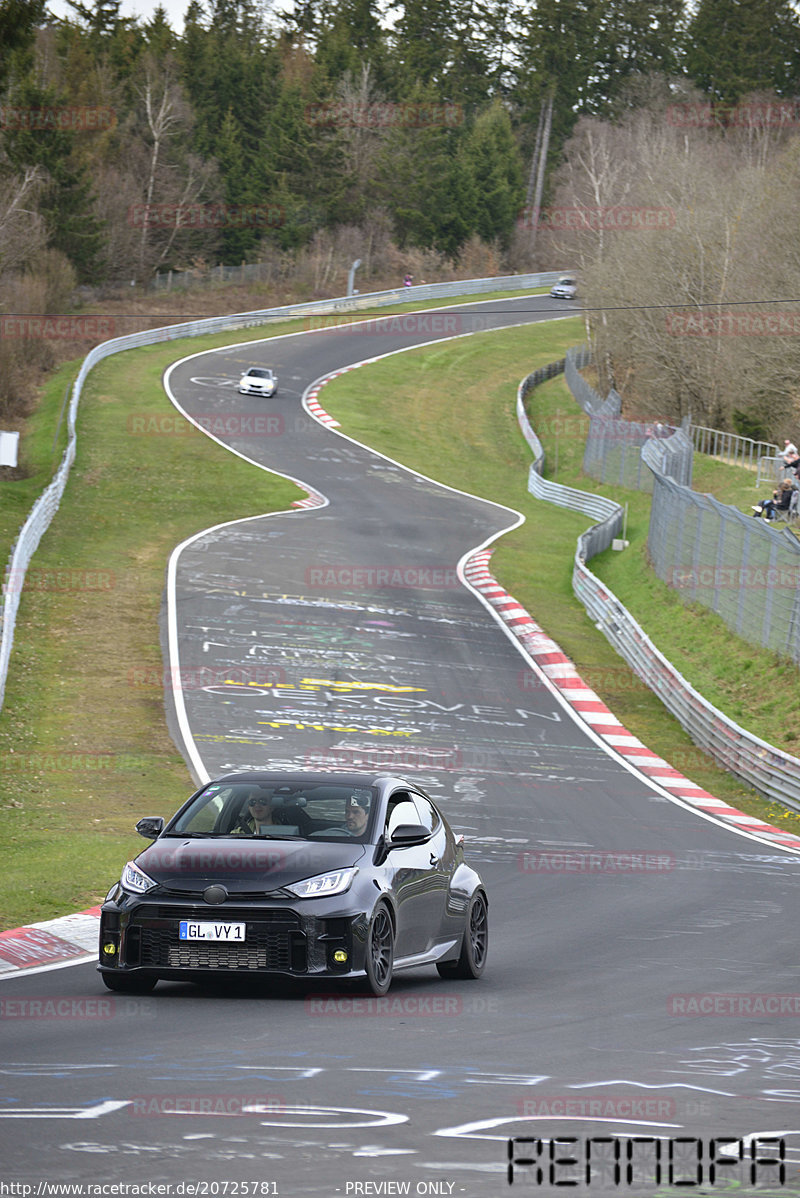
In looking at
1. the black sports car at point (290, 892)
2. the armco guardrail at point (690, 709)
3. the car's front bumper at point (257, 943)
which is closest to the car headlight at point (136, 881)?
the black sports car at point (290, 892)

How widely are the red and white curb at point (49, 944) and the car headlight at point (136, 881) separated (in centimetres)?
119

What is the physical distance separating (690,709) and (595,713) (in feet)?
5.84

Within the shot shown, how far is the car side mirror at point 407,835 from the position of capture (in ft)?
34.4

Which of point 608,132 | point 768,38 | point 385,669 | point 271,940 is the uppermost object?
point 768,38

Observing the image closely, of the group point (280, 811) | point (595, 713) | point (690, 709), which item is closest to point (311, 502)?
point (595, 713)

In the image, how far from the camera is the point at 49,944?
11773mm

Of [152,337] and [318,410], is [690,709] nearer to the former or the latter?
[318,410]

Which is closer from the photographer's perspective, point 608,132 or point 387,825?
point 387,825

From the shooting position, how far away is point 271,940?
9594 mm

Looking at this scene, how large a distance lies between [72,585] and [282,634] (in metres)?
5.99

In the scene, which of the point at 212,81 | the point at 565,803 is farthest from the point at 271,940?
the point at 212,81

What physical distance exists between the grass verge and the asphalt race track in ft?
7.94

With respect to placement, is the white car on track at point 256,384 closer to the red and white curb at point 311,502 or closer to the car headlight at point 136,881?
the red and white curb at point 311,502

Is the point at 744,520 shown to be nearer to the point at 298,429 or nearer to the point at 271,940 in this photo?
the point at 271,940
